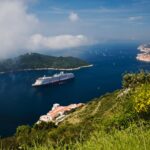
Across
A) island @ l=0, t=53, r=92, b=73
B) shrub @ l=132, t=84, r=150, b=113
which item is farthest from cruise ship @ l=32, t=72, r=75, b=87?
shrub @ l=132, t=84, r=150, b=113

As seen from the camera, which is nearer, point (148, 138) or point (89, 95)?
point (148, 138)

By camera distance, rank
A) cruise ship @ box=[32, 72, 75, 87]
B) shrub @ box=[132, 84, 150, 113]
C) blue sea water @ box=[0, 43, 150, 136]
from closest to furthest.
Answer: shrub @ box=[132, 84, 150, 113] < blue sea water @ box=[0, 43, 150, 136] < cruise ship @ box=[32, 72, 75, 87]

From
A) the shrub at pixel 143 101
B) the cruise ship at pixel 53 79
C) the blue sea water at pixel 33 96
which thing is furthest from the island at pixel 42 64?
the shrub at pixel 143 101

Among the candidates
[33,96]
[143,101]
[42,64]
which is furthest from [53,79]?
[143,101]

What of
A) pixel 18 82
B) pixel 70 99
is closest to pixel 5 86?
pixel 18 82

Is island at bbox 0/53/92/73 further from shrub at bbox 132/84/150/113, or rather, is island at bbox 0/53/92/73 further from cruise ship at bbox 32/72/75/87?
shrub at bbox 132/84/150/113

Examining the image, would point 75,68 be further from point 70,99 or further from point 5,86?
point 70,99

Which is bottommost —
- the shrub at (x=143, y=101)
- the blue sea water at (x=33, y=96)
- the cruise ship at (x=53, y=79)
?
the blue sea water at (x=33, y=96)

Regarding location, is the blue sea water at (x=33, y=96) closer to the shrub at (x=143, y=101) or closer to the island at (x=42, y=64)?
the island at (x=42, y=64)

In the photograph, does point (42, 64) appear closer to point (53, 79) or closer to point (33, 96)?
point (53, 79)
